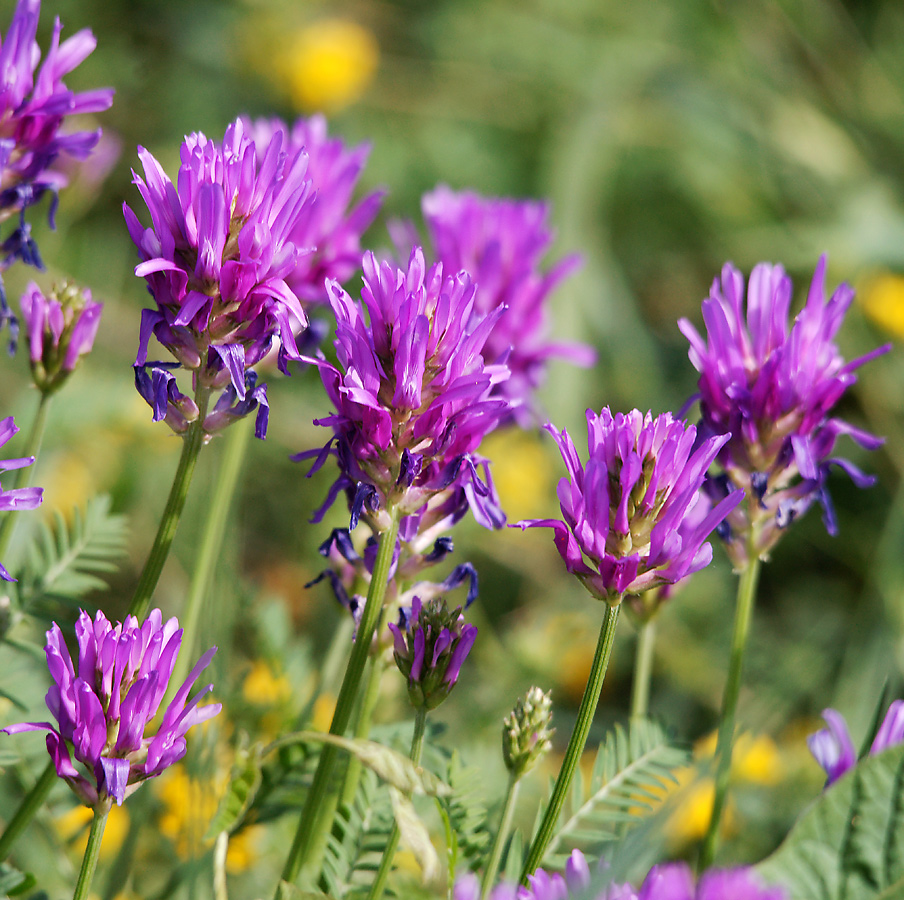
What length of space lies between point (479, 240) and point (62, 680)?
1.20 metres

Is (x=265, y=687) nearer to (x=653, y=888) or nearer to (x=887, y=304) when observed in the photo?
(x=653, y=888)

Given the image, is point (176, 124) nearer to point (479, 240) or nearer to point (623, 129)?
point (623, 129)

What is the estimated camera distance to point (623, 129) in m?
4.26

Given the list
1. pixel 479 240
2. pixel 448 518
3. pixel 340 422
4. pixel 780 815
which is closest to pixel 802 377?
pixel 448 518

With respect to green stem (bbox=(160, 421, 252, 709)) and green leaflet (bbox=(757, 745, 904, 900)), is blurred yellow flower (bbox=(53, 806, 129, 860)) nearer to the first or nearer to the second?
green stem (bbox=(160, 421, 252, 709))

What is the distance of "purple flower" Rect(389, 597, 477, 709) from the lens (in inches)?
42.1

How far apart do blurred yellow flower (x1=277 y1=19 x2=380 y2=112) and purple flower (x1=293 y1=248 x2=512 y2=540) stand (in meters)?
3.30

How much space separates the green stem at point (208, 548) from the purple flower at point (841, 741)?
0.86 m

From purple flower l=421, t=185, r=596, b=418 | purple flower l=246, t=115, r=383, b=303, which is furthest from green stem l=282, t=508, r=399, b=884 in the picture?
purple flower l=421, t=185, r=596, b=418

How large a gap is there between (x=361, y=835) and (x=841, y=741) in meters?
0.59

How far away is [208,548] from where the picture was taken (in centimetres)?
158

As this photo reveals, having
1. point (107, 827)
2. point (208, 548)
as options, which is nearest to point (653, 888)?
point (208, 548)

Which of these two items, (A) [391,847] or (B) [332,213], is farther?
(B) [332,213]

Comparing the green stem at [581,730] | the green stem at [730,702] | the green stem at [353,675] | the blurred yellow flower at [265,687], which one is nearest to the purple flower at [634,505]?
the green stem at [581,730]
